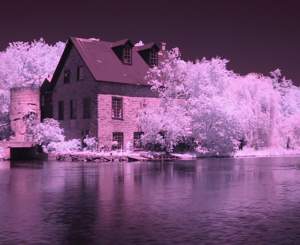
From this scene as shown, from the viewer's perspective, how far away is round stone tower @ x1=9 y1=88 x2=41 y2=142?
5909 centimetres

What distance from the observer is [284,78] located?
99.1 metres

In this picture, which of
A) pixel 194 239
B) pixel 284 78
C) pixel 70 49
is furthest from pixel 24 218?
pixel 284 78

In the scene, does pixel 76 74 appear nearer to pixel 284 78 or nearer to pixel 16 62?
pixel 16 62

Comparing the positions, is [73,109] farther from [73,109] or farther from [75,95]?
[75,95]

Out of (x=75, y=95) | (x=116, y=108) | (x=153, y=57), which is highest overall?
(x=153, y=57)

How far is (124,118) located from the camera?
55969 millimetres

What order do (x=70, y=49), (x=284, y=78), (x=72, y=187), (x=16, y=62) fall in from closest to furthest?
1. (x=72, y=187)
2. (x=70, y=49)
3. (x=16, y=62)
4. (x=284, y=78)

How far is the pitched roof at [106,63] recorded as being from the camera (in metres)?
55.2

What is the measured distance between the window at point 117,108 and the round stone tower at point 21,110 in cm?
908

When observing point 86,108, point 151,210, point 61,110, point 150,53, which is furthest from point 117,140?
point 151,210

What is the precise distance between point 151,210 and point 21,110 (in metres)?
43.2

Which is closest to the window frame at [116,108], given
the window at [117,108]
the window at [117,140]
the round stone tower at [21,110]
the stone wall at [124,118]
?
the window at [117,108]

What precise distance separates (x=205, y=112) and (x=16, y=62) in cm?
2592

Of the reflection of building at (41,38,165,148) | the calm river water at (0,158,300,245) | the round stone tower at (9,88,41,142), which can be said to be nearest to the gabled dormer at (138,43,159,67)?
the reflection of building at (41,38,165,148)
